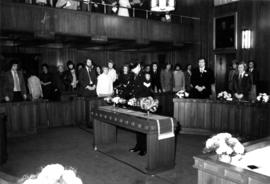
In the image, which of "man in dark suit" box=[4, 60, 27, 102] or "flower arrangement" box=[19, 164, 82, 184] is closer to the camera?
"flower arrangement" box=[19, 164, 82, 184]

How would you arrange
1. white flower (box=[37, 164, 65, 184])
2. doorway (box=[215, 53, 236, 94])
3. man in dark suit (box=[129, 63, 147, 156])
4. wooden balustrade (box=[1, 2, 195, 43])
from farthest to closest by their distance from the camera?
doorway (box=[215, 53, 236, 94])
wooden balustrade (box=[1, 2, 195, 43])
man in dark suit (box=[129, 63, 147, 156])
white flower (box=[37, 164, 65, 184])

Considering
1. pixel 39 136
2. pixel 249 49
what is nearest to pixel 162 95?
pixel 249 49

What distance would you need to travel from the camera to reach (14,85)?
770 cm

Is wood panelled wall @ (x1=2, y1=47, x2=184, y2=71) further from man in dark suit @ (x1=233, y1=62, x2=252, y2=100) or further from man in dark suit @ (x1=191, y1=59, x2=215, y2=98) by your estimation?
man in dark suit @ (x1=233, y1=62, x2=252, y2=100)

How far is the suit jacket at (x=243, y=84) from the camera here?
7121 mm

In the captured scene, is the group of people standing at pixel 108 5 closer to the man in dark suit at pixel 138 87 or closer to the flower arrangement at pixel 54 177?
the man in dark suit at pixel 138 87

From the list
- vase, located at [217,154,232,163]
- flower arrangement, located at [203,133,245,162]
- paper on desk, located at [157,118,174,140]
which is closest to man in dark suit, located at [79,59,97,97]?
paper on desk, located at [157,118,174,140]

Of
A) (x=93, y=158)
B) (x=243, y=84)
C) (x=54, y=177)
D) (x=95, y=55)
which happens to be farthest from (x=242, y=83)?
(x=95, y=55)

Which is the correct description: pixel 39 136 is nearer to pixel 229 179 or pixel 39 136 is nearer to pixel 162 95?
pixel 162 95

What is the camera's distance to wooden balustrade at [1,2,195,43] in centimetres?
803

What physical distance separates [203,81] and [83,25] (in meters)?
4.47

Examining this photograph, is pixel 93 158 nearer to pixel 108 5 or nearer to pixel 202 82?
pixel 202 82

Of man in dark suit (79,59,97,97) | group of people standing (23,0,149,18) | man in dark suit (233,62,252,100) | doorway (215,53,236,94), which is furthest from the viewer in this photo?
doorway (215,53,236,94)

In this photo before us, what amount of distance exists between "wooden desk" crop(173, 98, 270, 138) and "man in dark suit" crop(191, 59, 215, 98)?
0.47 metres
